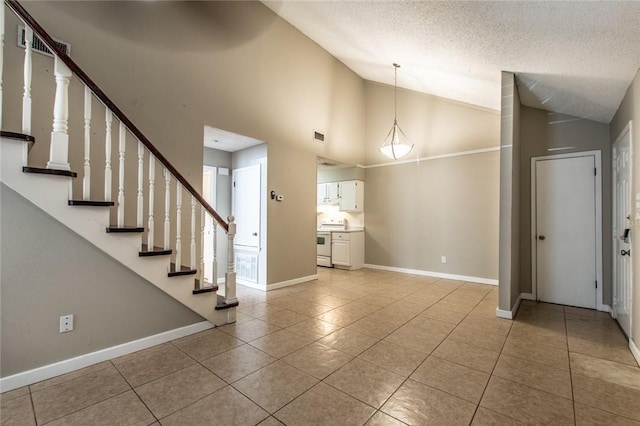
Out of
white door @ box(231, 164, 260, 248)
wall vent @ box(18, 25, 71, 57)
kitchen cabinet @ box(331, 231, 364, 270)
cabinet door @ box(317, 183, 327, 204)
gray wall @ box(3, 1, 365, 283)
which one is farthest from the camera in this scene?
cabinet door @ box(317, 183, 327, 204)

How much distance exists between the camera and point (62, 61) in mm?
2078

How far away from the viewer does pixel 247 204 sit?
5055mm

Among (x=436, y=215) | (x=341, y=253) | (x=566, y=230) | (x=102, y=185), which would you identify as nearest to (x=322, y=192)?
(x=341, y=253)

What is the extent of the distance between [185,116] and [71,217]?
6.05ft

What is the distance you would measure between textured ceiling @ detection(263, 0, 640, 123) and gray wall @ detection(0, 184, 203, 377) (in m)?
→ 3.78

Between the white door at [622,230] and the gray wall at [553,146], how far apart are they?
0.77 ft

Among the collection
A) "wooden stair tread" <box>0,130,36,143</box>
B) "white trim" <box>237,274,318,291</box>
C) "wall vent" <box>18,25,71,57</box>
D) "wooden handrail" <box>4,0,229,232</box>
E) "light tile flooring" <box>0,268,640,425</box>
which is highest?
"wall vent" <box>18,25,71,57</box>

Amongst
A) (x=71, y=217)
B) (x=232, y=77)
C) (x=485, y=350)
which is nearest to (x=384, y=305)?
(x=485, y=350)

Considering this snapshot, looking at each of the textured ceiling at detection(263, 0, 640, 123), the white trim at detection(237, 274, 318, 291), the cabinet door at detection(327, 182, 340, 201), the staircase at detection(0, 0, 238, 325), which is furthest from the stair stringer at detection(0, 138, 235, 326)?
the cabinet door at detection(327, 182, 340, 201)

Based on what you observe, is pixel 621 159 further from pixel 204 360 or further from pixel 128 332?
pixel 128 332

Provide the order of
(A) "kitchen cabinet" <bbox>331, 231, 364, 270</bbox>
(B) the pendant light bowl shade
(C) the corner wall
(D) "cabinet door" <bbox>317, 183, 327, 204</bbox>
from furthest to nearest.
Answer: (D) "cabinet door" <bbox>317, 183, 327, 204</bbox>
(A) "kitchen cabinet" <bbox>331, 231, 364, 270</bbox>
(B) the pendant light bowl shade
(C) the corner wall

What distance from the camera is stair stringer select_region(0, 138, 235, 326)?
1.93 metres

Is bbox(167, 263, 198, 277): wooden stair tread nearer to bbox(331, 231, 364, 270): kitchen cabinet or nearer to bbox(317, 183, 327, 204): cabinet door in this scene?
bbox(331, 231, 364, 270): kitchen cabinet

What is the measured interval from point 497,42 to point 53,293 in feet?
15.1
